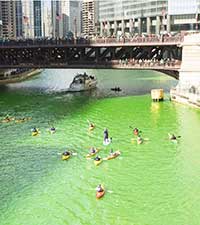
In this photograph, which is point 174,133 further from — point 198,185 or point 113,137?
point 198,185

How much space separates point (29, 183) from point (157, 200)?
11107 millimetres

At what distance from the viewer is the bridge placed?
8331 centimetres

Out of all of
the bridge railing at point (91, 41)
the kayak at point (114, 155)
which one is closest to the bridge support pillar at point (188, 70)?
the bridge railing at point (91, 41)

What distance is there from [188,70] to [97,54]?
18.7 m

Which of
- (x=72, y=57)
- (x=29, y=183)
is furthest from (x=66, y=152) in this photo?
(x=72, y=57)

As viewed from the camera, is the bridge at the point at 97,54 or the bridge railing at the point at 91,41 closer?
the bridge railing at the point at 91,41

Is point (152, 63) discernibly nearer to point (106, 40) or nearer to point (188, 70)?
point (188, 70)

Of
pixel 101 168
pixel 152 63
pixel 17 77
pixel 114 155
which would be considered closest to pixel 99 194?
pixel 101 168

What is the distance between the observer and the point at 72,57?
303 ft

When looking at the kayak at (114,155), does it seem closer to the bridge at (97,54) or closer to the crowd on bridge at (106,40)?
the bridge at (97,54)

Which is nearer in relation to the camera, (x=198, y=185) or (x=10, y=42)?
(x=198, y=185)

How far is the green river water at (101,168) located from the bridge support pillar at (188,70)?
2.77 metres

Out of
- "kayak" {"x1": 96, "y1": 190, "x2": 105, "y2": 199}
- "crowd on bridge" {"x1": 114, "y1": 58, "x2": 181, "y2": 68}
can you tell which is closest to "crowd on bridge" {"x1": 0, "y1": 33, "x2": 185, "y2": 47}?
"crowd on bridge" {"x1": 114, "y1": 58, "x2": 181, "y2": 68}

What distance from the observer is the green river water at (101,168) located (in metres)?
33.9
